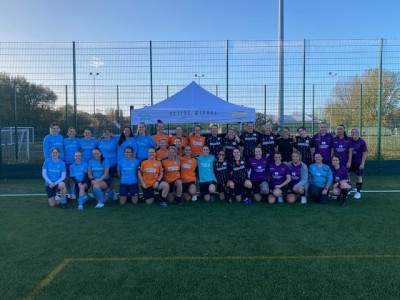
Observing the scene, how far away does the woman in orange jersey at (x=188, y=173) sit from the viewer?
639 centimetres

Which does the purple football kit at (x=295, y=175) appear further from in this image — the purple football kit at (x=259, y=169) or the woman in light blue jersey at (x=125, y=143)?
the woman in light blue jersey at (x=125, y=143)

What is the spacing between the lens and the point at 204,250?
3680 mm

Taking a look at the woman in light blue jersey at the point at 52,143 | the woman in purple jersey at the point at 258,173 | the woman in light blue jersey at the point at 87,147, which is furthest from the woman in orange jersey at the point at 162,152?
the woman in light blue jersey at the point at 52,143

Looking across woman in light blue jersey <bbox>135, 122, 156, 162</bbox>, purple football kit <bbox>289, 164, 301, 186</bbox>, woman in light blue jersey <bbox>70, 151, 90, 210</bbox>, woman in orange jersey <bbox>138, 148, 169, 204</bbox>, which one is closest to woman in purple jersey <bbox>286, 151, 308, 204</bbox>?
purple football kit <bbox>289, 164, 301, 186</bbox>

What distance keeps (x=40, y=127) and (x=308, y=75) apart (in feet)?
29.6

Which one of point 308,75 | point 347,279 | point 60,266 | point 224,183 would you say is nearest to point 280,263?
point 347,279

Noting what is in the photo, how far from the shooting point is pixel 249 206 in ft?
19.2

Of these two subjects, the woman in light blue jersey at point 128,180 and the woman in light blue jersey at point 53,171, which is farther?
the woman in light blue jersey at point 128,180

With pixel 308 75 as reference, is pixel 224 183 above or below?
below

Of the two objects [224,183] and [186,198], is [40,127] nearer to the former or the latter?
[186,198]

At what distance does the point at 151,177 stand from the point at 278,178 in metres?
2.64

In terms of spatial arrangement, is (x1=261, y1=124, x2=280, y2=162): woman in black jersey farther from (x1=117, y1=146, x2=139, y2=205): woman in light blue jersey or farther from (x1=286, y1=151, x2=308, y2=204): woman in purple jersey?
(x1=117, y1=146, x2=139, y2=205): woman in light blue jersey

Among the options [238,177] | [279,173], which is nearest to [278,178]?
[279,173]

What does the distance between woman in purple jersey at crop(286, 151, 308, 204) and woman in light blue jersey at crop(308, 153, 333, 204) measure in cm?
16
